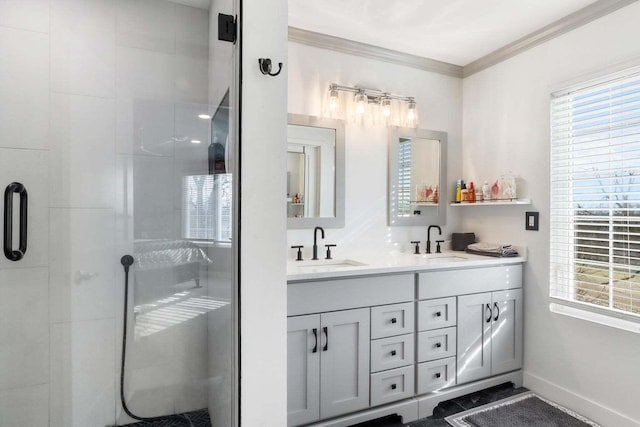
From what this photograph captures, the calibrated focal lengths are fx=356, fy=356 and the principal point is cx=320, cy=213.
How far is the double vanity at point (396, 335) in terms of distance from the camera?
6.04 ft

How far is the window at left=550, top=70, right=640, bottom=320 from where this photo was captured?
77.0 inches

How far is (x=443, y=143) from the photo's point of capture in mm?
2906

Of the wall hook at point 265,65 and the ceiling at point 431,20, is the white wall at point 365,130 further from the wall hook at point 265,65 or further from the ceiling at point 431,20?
the wall hook at point 265,65

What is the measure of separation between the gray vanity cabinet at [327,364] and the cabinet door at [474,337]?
27.2 inches

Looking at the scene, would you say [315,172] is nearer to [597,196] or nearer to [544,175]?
[544,175]

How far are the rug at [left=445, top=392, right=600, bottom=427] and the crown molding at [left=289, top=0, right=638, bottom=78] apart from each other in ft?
7.73

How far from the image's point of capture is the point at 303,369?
72.3 inches

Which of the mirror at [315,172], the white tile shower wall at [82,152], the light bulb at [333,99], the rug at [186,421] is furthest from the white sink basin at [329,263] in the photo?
the white tile shower wall at [82,152]

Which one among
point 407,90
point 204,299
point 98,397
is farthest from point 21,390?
point 407,90

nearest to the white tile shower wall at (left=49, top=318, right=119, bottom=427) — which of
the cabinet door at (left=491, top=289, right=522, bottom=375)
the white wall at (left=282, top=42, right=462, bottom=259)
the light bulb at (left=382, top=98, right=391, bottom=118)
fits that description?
the white wall at (left=282, top=42, right=462, bottom=259)

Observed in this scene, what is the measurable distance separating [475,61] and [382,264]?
6.19ft

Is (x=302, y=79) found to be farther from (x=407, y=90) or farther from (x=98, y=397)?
(x=98, y=397)

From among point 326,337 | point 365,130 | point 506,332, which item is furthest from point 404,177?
point 326,337

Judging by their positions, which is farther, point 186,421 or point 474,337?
point 474,337
